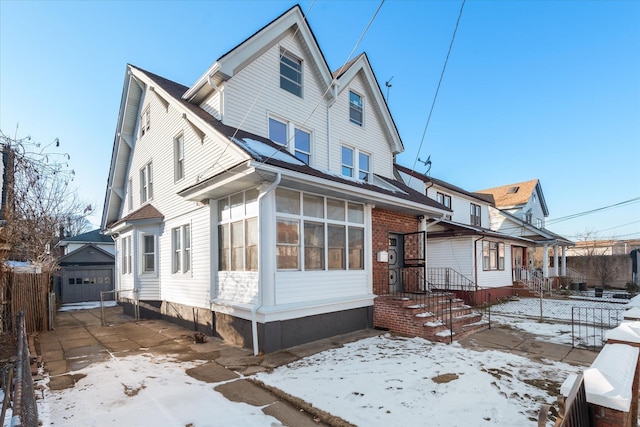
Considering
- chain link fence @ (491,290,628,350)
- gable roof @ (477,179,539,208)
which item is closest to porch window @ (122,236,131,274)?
chain link fence @ (491,290,628,350)

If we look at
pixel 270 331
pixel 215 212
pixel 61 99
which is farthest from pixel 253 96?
pixel 270 331

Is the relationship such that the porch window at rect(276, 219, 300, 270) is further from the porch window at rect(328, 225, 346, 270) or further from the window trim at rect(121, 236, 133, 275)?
the window trim at rect(121, 236, 133, 275)

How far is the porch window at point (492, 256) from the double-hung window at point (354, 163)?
27.6ft

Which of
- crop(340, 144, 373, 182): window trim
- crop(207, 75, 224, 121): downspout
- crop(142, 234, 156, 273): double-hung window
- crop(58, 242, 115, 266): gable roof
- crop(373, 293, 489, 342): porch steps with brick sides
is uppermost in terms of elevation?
crop(207, 75, 224, 121): downspout

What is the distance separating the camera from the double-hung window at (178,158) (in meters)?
11.0

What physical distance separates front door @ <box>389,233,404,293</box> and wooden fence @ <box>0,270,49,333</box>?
11297 mm

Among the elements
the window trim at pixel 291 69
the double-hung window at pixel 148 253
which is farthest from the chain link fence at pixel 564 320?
the double-hung window at pixel 148 253

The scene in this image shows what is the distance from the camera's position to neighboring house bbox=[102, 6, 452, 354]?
314 inches

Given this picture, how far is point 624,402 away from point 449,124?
1425 centimetres

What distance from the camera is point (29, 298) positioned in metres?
10.5

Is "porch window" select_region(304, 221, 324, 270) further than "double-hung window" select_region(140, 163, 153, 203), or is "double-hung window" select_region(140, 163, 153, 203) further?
"double-hung window" select_region(140, 163, 153, 203)

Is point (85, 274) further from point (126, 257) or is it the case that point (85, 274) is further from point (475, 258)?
point (475, 258)

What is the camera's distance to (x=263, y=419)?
450cm

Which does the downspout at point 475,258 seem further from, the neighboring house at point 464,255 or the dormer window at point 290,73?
the dormer window at point 290,73
